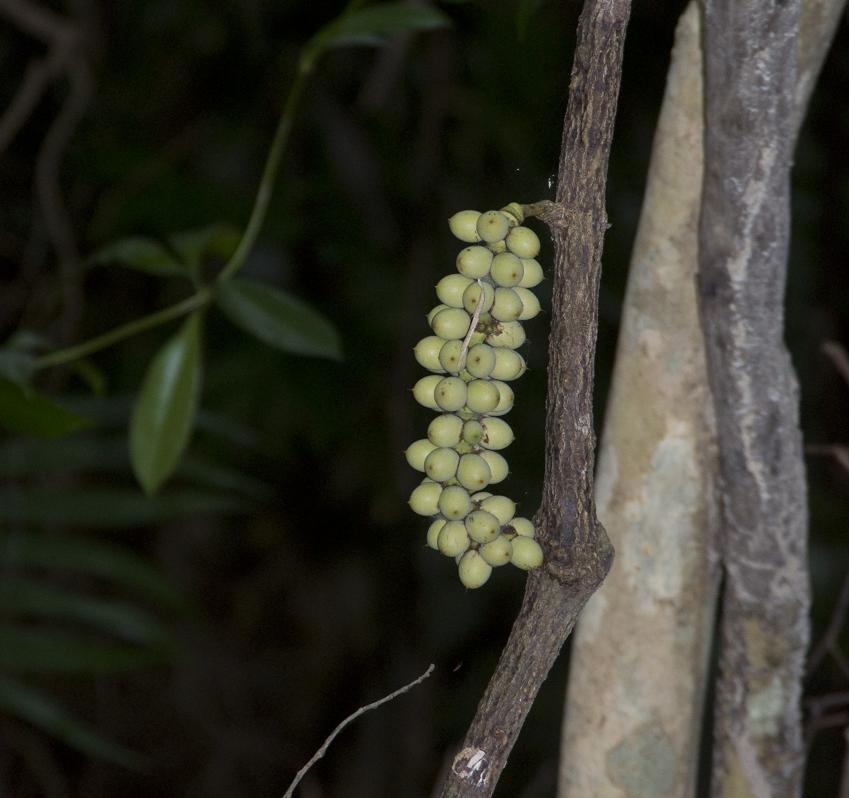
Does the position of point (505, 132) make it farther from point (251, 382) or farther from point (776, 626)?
point (776, 626)

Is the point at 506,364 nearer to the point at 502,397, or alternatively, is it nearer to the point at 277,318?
the point at 502,397

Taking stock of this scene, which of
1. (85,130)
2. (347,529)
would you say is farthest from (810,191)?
(85,130)

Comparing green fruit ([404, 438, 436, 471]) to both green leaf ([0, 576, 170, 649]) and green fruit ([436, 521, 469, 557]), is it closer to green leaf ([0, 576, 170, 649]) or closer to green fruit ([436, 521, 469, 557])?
green fruit ([436, 521, 469, 557])

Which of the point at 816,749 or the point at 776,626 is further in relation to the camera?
the point at 816,749

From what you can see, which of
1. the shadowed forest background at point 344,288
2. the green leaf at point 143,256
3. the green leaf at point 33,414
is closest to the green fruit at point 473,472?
the green leaf at point 33,414

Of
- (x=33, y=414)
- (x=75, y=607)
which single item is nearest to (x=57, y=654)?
(x=75, y=607)

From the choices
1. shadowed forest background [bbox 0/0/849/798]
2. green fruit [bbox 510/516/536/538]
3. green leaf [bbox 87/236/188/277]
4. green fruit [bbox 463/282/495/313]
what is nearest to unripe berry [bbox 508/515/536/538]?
green fruit [bbox 510/516/536/538]
